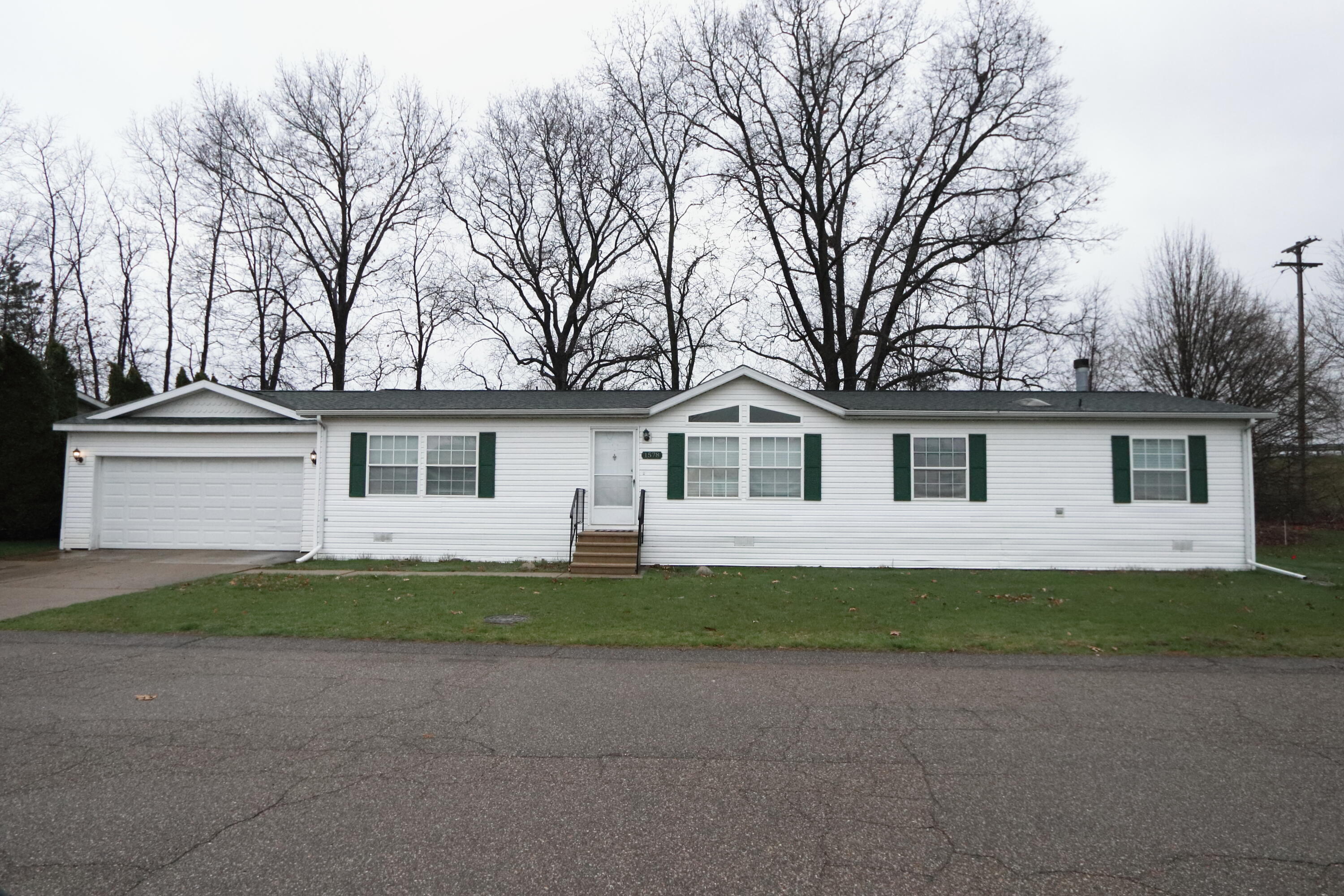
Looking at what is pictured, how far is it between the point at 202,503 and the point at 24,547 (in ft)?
15.1

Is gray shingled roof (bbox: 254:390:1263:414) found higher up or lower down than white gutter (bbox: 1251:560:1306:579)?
higher up

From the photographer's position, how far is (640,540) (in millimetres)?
14789

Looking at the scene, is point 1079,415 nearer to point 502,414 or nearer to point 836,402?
point 836,402

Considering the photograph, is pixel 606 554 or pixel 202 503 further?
pixel 202 503

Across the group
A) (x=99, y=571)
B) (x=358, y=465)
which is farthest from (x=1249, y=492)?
(x=99, y=571)

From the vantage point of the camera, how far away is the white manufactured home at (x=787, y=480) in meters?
14.8

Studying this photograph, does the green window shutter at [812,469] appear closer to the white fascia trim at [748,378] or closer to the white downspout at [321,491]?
the white fascia trim at [748,378]

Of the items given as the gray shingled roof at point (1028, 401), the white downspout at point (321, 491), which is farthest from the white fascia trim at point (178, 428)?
the gray shingled roof at point (1028, 401)

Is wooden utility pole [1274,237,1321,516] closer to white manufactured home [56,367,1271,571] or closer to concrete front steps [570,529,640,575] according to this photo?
white manufactured home [56,367,1271,571]

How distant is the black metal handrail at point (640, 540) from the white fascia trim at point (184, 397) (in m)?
8.16

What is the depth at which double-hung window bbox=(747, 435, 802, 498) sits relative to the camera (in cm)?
1514

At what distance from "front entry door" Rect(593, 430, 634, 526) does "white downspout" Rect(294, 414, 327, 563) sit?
5649 millimetres

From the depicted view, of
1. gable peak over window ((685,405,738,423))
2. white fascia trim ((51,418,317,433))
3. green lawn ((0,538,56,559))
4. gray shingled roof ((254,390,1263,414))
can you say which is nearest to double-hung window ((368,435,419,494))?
gray shingled roof ((254,390,1263,414))

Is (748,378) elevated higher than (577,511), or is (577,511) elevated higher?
(748,378)
